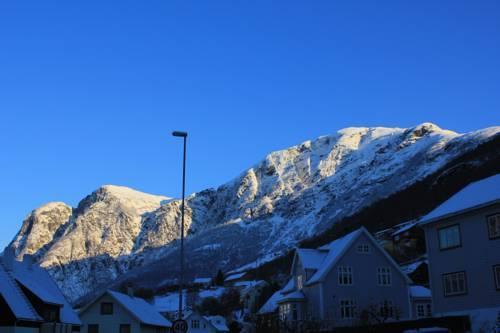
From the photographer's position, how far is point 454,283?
40031 mm

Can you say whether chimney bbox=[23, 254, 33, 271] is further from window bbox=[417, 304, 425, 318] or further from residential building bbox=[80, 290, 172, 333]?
window bbox=[417, 304, 425, 318]

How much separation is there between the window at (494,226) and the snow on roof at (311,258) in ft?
73.3

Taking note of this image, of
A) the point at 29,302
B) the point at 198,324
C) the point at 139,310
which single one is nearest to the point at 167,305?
the point at 198,324

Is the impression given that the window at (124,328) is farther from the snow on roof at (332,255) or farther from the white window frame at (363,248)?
the white window frame at (363,248)

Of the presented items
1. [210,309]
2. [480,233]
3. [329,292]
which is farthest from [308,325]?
[210,309]

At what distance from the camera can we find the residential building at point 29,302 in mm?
42312

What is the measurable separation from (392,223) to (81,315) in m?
132

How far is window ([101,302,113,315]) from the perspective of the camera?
6806cm

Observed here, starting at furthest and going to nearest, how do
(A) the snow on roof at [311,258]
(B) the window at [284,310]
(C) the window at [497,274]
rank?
(A) the snow on roof at [311,258]
(B) the window at [284,310]
(C) the window at [497,274]

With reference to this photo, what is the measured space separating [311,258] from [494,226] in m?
23.5

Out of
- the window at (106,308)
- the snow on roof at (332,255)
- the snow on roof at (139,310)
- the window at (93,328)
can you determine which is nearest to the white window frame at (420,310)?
the snow on roof at (332,255)

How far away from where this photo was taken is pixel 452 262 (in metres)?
40.1

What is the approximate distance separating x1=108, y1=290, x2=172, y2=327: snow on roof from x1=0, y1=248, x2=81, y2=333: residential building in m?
10.2

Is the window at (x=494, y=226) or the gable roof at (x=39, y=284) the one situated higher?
the window at (x=494, y=226)
